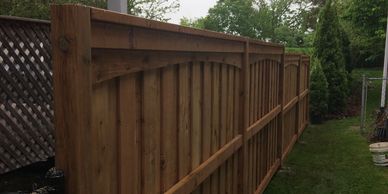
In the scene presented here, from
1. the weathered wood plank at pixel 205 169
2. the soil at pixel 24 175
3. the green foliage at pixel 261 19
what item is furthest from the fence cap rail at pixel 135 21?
the green foliage at pixel 261 19

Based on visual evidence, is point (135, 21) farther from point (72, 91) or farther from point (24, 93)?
point (24, 93)

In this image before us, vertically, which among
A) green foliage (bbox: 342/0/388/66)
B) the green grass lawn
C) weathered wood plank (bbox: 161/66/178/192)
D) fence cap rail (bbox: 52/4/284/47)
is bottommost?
the green grass lawn

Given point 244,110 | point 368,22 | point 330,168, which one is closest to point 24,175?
point 244,110

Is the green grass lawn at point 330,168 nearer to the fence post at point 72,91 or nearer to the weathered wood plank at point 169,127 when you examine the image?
the weathered wood plank at point 169,127

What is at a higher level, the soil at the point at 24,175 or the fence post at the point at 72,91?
the fence post at the point at 72,91

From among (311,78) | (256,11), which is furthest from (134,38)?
(256,11)

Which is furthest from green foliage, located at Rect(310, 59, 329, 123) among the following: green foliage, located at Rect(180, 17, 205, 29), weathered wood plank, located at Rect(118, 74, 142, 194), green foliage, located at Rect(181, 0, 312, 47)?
green foliage, located at Rect(180, 17, 205, 29)

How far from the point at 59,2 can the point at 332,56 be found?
29.0 ft

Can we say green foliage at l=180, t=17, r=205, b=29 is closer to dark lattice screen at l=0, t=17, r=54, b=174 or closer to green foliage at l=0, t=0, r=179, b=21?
green foliage at l=0, t=0, r=179, b=21

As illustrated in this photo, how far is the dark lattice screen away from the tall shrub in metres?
10.1

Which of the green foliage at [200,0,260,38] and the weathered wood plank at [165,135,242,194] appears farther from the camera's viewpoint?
the green foliage at [200,0,260,38]

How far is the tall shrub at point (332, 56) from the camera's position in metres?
13.3

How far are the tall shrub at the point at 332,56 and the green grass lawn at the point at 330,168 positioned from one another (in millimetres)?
3002

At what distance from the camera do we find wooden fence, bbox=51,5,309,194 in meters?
1.44
